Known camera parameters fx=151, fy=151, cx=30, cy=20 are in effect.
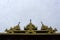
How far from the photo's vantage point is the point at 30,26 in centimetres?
1246

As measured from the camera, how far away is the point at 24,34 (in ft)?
36.9

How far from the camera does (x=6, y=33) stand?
1134cm
